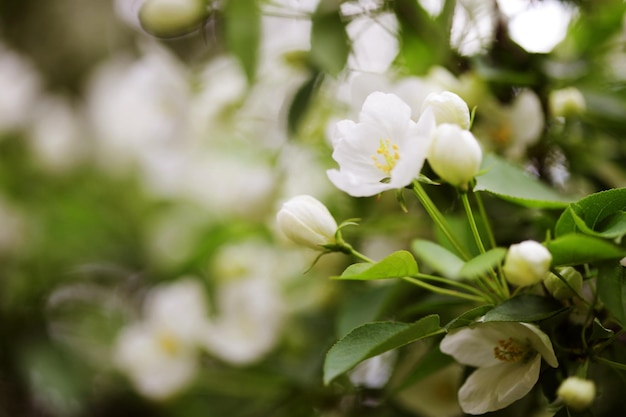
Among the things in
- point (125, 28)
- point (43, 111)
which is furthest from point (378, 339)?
point (125, 28)

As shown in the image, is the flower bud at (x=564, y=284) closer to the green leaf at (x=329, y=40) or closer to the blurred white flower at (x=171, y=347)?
the green leaf at (x=329, y=40)

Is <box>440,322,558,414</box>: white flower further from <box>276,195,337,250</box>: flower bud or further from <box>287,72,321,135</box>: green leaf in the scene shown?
<box>287,72,321,135</box>: green leaf

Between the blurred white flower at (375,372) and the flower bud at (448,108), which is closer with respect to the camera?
the flower bud at (448,108)

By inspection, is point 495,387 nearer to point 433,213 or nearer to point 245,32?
point 433,213

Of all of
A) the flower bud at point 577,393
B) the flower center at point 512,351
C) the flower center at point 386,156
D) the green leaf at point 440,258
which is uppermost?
the flower center at point 386,156

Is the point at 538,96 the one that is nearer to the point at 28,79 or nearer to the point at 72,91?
the point at 28,79

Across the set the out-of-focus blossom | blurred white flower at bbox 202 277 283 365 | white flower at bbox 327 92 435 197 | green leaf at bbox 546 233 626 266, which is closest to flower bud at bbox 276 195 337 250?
white flower at bbox 327 92 435 197

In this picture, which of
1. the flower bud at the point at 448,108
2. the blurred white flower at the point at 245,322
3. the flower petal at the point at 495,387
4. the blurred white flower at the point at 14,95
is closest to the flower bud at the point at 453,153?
the flower bud at the point at 448,108
